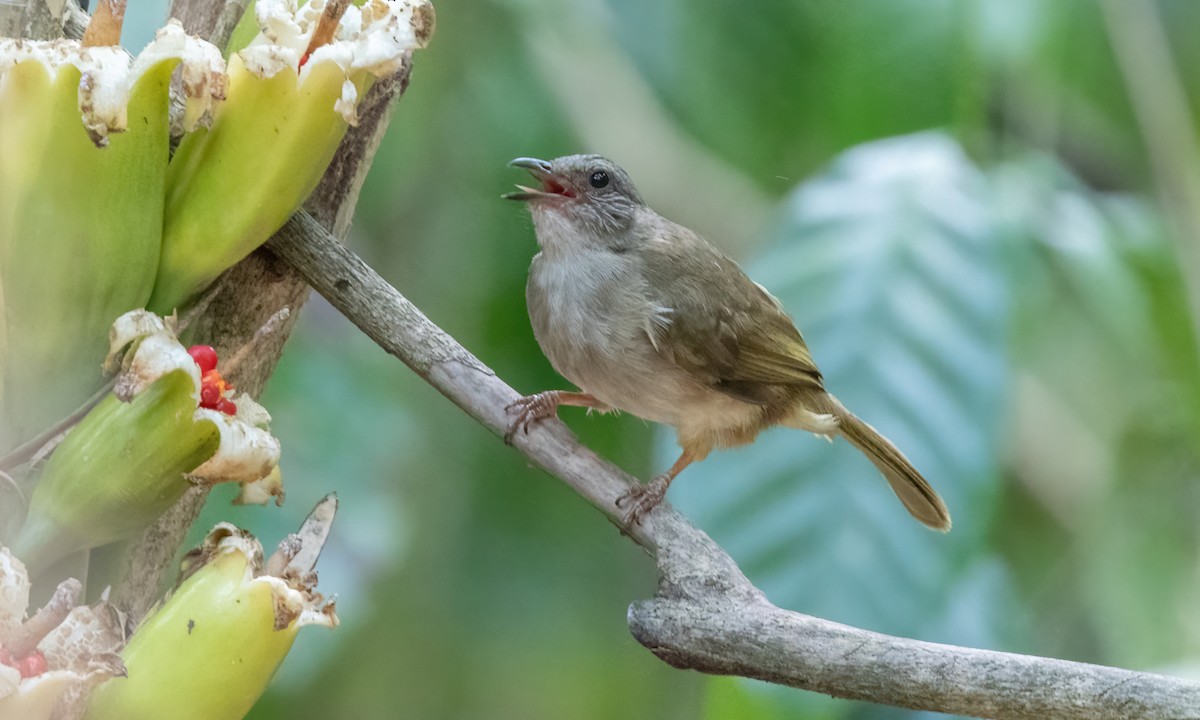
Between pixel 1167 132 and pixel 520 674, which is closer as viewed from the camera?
pixel 1167 132

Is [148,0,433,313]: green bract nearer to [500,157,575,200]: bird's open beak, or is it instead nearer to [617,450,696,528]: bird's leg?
[617,450,696,528]: bird's leg

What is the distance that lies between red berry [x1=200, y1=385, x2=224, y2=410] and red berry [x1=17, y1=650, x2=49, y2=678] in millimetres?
170

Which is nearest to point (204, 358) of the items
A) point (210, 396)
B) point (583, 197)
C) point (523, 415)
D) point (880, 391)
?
point (210, 396)

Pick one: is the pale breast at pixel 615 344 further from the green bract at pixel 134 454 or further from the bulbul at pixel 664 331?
the green bract at pixel 134 454

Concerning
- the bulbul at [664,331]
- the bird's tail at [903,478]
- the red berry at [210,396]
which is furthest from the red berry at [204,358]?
the bird's tail at [903,478]

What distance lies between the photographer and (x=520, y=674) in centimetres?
238

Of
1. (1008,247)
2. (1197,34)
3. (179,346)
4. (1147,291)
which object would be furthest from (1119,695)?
(1197,34)

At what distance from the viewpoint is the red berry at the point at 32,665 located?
634 mm

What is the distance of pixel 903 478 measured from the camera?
175cm

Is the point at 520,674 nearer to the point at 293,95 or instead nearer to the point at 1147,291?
the point at 1147,291

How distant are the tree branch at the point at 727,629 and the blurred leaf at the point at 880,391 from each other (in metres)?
0.56

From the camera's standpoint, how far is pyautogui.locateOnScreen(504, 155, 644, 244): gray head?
1748mm

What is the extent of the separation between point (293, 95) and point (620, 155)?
1391 mm

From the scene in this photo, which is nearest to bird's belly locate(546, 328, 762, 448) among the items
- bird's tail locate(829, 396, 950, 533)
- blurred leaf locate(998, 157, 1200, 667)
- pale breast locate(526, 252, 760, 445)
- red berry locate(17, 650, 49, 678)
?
pale breast locate(526, 252, 760, 445)
